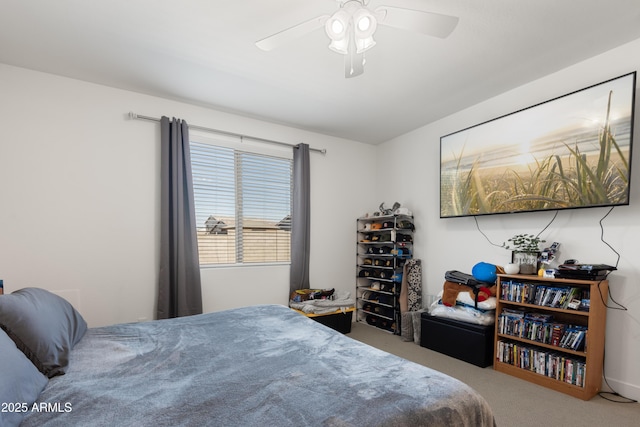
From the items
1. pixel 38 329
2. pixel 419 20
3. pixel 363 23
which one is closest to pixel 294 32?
pixel 363 23

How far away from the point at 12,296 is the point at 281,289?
2676 mm

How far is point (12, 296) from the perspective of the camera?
1466 mm

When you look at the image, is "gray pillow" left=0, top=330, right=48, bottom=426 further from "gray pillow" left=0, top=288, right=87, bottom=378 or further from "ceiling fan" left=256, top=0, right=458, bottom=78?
A: "ceiling fan" left=256, top=0, right=458, bottom=78

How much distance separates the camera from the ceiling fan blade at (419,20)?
5.04ft

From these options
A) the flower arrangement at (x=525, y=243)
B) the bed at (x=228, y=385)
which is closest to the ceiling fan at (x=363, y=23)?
the bed at (x=228, y=385)

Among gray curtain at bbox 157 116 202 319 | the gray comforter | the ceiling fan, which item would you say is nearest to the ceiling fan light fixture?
the ceiling fan

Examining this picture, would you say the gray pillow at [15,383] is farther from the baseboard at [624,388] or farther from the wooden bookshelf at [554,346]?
the baseboard at [624,388]

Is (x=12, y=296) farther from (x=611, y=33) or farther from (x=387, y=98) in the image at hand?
(x=611, y=33)

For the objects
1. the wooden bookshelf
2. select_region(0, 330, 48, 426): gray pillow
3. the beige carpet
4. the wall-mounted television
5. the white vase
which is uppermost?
the wall-mounted television

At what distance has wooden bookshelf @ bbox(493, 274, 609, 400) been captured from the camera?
2.21m

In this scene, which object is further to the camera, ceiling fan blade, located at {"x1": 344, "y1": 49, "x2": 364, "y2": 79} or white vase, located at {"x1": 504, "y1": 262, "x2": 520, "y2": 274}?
white vase, located at {"x1": 504, "y1": 262, "x2": 520, "y2": 274}

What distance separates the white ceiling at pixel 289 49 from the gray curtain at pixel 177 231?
385mm

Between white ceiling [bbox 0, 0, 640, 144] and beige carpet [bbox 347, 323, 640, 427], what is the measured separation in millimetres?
2673

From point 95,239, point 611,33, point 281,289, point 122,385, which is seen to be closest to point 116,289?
point 95,239
